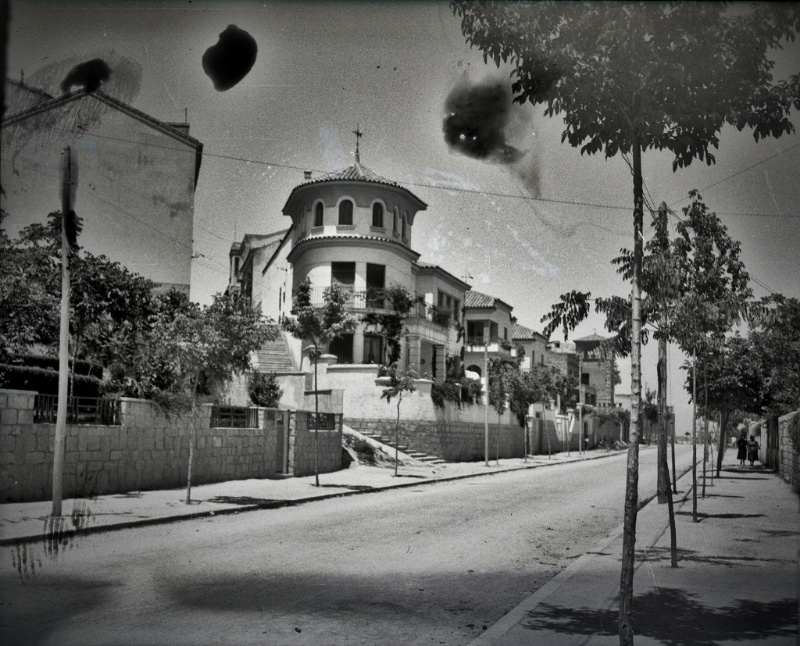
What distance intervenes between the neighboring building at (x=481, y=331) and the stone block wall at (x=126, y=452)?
110 ft

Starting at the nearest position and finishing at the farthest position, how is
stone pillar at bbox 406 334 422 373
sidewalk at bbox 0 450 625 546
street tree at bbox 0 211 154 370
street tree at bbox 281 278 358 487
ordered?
sidewalk at bbox 0 450 625 546 → street tree at bbox 0 211 154 370 → street tree at bbox 281 278 358 487 → stone pillar at bbox 406 334 422 373

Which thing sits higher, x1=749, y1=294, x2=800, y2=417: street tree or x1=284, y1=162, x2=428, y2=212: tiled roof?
x1=284, y1=162, x2=428, y2=212: tiled roof

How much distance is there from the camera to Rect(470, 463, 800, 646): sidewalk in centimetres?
624

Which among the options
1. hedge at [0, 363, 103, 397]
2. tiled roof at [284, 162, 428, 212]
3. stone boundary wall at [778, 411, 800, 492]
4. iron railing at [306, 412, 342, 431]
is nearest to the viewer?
hedge at [0, 363, 103, 397]

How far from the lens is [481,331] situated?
5628 cm

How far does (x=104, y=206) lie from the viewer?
15.1 m

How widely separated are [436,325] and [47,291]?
2790 centimetres

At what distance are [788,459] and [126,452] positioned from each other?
64.2 feet

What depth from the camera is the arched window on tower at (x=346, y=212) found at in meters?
38.5

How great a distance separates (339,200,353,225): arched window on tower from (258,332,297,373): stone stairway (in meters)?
6.72

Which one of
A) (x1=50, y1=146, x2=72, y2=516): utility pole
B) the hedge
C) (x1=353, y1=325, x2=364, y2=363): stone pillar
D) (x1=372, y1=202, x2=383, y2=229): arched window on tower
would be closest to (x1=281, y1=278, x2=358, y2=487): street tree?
the hedge

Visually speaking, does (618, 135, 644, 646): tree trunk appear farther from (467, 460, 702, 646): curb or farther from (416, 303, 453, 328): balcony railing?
(416, 303, 453, 328): balcony railing

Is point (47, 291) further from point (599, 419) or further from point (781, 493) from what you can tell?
point (599, 419)

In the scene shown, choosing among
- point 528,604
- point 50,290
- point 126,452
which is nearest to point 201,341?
point 126,452
